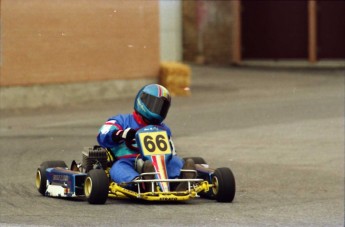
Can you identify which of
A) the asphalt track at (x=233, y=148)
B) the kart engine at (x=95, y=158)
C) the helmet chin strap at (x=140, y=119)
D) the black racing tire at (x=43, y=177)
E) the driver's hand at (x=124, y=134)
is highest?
the helmet chin strap at (x=140, y=119)

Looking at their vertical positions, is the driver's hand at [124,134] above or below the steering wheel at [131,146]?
above

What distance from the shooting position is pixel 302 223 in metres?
9.22

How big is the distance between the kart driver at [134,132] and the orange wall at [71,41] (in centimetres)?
894

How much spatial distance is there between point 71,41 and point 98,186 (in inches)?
456

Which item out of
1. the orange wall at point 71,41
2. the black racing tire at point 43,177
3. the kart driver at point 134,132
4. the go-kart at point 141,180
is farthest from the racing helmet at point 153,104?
the orange wall at point 71,41

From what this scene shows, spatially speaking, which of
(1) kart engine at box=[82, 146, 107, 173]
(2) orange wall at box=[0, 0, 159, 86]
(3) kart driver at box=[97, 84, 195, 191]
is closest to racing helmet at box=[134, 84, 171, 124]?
(3) kart driver at box=[97, 84, 195, 191]

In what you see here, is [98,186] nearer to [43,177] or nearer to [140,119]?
[140,119]

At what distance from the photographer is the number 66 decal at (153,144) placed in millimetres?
10211

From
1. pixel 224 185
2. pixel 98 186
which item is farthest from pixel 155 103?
pixel 98 186

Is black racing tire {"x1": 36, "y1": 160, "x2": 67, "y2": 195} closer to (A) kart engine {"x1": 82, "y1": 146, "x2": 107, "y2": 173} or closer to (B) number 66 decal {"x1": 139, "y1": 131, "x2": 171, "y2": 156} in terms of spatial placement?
(A) kart engine {"x1": 82, "y1": 146, "x2": 107, "y2": 173}

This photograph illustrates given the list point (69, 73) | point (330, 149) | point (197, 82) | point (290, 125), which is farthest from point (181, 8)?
point (330, 149)

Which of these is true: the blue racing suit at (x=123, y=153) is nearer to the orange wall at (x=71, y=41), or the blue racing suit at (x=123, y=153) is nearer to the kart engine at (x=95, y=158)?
the kart engine at (x=95, y=158)

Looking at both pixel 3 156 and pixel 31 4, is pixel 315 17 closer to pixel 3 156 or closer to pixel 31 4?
pixel 31 4

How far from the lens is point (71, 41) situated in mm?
21094
